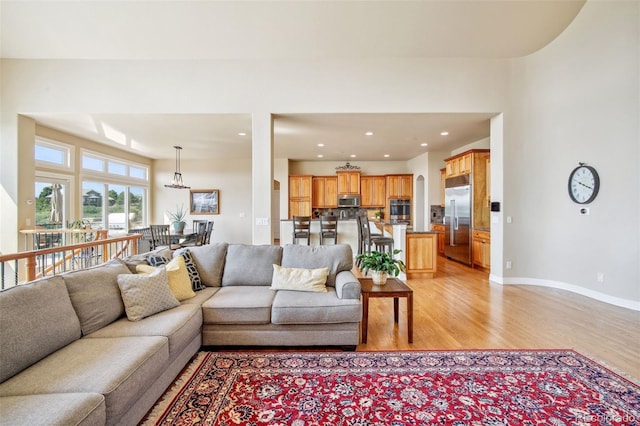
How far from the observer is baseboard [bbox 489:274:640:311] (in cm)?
354

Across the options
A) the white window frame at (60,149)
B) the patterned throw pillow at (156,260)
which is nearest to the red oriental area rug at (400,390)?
the patterned throw pillow at (156,260)

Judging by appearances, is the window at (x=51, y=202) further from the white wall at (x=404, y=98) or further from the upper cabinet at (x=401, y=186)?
the upper cabinet at (x=401, y=186)

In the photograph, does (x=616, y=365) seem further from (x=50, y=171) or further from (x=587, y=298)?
(x=50, y=171)

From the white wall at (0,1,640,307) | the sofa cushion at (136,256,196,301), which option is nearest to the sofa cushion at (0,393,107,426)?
the sofa cushion at (136,256,196,301)

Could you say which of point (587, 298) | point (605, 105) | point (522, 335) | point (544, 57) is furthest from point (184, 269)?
point (544, 57)

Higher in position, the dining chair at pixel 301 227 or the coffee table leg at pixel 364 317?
the dining chair at pixel 301 227

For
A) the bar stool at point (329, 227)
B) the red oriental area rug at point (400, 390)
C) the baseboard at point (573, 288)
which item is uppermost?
the bar stool at point (329, 227)

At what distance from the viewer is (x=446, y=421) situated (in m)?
1.68

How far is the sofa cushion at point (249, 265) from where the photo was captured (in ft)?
9.97

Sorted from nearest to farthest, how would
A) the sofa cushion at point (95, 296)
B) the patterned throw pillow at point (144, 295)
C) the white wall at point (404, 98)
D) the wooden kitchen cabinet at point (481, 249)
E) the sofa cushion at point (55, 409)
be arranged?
the sofa cushion at point (55, 409), the sofa cushion at point (95, 296), the patterned throw pillow at point (144, 295), the white wall at point (404, 98), the wooden kitchen cabinet at point (481, 249)

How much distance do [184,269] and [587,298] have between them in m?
5.26

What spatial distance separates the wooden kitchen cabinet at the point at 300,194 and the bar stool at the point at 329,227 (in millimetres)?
3028

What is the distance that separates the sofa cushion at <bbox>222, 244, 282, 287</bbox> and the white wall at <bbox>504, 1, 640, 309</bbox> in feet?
13.2

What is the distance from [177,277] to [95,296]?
2.21 feet
